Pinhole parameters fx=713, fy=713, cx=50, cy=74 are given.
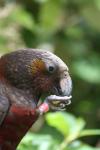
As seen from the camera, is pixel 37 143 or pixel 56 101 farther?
pixel 37 143

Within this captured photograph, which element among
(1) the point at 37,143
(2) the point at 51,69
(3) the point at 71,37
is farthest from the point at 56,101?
(3) the point at 71,37

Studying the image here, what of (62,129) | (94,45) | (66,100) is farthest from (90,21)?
(66,100)

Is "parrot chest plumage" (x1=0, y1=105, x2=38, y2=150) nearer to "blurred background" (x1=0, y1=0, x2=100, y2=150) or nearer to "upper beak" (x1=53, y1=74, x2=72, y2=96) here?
"upper beak" (x1=53, y1=74, x2=72, y2=96)

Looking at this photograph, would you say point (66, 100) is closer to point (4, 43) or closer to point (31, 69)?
point (31, 69)

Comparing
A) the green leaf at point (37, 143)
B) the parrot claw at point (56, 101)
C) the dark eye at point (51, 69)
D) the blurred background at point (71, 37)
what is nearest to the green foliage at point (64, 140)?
the green leaf at point (37, 143)

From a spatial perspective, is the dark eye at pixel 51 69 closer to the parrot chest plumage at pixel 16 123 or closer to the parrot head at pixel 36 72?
the parrot head at pixel 36 72

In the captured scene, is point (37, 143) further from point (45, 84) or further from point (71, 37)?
point (71, 37)

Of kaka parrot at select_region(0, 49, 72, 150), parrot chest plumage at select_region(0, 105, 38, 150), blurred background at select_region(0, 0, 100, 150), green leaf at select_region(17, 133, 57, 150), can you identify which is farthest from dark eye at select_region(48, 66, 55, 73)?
blurred background at select_region(0, 0, 100, 150)
